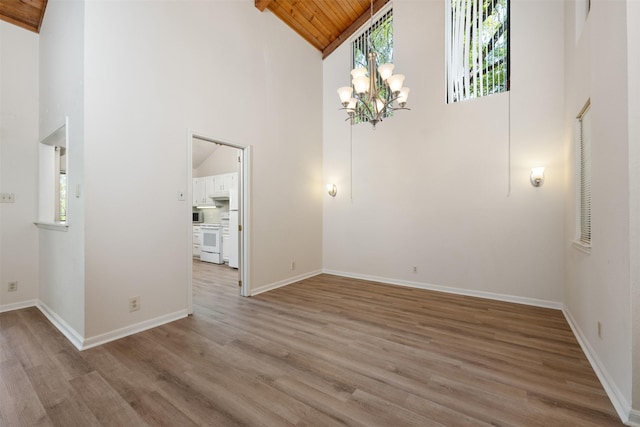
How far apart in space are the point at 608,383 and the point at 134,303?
391cm

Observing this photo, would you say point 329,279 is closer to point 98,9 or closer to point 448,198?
point 448,198

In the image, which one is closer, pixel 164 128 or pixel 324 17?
pixel 164 128

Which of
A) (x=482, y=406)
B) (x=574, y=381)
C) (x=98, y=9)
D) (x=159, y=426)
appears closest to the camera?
(x=159, y=426)

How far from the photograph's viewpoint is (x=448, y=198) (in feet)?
13.5

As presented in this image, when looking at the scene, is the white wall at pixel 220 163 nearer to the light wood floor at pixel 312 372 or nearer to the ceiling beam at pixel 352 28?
the ceiling beam at pixel 352 28

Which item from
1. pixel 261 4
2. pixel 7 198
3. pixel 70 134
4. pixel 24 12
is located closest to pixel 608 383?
pixel 70 134

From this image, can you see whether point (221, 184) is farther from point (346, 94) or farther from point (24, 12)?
point (346, 94)

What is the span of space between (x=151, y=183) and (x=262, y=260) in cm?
188

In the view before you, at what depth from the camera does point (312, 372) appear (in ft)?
6.75

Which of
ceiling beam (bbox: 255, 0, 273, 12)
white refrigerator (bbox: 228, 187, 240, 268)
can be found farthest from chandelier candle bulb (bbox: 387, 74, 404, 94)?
white refrigerator (bbox: 228, 187, 240, 268)

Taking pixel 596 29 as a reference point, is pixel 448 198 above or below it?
below

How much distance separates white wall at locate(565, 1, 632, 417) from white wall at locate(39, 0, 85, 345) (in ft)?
13.2

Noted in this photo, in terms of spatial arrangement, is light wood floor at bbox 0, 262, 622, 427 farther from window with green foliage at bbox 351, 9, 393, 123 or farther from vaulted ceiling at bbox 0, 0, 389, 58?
vaulted ceiling at bbox 0, 0, 389, 58

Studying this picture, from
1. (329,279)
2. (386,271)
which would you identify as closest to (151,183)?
(329,279)
